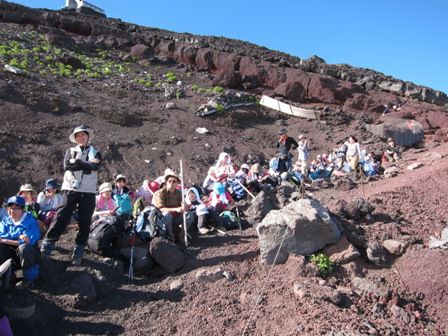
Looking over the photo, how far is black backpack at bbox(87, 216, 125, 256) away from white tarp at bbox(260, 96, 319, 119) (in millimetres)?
15814

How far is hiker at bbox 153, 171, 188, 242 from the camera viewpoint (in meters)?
6.64

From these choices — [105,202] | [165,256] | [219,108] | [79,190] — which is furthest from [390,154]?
[79,190]

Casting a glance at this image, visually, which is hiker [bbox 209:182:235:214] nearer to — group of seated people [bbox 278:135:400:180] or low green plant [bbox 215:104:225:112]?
group of seated people [bbox 278:135:400:180]

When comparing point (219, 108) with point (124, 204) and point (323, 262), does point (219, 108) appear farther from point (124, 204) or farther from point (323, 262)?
point (323, 262)

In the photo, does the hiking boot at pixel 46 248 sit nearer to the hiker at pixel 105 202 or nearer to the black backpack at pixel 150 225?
the black backpack at pixel 150 225

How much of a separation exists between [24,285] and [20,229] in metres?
0.67

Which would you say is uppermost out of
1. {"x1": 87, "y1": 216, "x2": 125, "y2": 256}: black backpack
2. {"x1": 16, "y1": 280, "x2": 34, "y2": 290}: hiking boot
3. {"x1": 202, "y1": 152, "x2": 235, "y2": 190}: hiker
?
{"x1": 202, "y1": 152, "x2": 235, "y2": 190}: hiker

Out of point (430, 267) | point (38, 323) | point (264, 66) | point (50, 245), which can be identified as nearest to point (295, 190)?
point (430, 267)

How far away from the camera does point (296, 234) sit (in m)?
5.54

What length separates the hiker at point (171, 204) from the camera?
6.64 metres

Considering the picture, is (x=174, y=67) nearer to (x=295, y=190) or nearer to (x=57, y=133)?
(x=57, y=133)

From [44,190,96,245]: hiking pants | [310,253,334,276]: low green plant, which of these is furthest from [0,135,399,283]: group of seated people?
[310,253,334,276]: low green plant

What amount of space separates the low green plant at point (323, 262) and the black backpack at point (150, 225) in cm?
219

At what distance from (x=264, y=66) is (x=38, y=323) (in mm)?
21983
